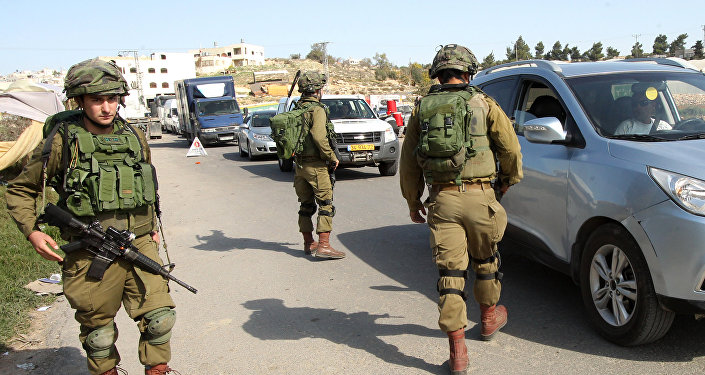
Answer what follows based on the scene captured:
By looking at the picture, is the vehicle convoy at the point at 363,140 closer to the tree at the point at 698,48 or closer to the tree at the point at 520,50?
the tree at the point at 698,48

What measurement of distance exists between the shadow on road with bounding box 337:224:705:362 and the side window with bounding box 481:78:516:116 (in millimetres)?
1519

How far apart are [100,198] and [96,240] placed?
22cm

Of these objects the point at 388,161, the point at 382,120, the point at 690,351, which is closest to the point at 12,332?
the point at 690,351

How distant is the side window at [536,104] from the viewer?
4.74 metres

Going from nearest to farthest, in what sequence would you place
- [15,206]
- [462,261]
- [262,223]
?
[15,206] → [462,261] → [262,223]

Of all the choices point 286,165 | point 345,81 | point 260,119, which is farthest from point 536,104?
point 345,81

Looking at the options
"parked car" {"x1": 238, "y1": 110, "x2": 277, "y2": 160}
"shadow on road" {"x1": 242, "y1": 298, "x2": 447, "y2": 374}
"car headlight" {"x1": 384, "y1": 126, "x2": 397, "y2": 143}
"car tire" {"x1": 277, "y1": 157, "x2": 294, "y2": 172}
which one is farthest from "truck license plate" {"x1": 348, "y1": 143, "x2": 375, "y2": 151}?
"shadow on road" {"x1": 242, "y1": 298, "x2": 447, "y2": 374}

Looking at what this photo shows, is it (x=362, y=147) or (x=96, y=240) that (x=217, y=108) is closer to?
(x=362, y=147)

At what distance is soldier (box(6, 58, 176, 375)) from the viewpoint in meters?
3.16

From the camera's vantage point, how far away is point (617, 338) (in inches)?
149

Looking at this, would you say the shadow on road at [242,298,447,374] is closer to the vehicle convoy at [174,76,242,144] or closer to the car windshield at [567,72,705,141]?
the car windshield at [567,72,705,141]

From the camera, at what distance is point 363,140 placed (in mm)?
12797

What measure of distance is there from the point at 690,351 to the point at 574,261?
34.7 inches

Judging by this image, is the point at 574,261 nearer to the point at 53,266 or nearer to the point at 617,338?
the point at 617,338
